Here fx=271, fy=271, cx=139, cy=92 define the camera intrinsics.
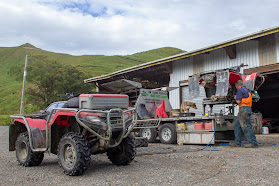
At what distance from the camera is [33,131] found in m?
5.84

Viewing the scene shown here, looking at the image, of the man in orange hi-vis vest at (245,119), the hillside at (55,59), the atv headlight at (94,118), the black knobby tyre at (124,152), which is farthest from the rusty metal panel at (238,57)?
the hillside at (55,59)

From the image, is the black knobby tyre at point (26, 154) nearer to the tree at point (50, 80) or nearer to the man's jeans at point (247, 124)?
the man's jeans at point (247, 124)

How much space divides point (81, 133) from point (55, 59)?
181ft

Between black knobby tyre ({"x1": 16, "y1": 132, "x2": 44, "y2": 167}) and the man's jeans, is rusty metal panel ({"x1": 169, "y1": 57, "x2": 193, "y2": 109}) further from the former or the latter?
black knobby tyre ({"x1": 16, "y1": 132, "x2": 44, "y2": 167})

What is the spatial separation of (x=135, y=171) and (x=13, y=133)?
3363 millimetres

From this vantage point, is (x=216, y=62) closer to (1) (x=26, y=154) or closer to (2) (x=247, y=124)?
(2) (x=247, y=124)

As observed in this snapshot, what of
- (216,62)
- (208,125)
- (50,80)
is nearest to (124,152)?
(208,125)

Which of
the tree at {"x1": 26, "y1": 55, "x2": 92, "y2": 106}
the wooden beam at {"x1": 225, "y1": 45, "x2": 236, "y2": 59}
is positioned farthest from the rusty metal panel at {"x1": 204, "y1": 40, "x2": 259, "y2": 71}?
the tree at {"x1": 26, "y1": 55, "x2": 92, "y2": 106}

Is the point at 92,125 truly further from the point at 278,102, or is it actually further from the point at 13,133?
the point at 278,102

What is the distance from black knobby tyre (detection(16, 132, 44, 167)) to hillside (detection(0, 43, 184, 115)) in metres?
27.8

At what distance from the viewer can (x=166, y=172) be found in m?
5.09

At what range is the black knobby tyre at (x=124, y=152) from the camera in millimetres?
5770

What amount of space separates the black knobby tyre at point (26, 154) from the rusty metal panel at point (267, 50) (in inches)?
449

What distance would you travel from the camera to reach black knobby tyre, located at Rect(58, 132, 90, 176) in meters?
4.83
